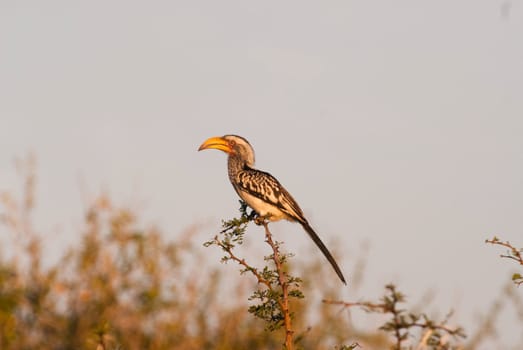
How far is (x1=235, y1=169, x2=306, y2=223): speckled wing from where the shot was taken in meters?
7.68

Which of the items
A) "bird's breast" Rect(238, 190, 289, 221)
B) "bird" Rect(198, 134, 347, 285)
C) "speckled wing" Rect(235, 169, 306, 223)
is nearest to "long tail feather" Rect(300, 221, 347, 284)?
"bird" Rect(198, 134, 347, 285)

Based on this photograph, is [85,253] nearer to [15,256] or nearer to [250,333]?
[15,256]

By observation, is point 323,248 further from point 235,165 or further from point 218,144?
point 218,144

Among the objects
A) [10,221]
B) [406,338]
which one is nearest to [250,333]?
[10,221]

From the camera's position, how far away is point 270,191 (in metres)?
7.74

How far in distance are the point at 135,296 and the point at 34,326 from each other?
1986 mm

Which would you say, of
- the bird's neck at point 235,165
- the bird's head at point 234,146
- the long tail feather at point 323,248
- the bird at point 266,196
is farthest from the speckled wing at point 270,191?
the bird's head at point 234,146

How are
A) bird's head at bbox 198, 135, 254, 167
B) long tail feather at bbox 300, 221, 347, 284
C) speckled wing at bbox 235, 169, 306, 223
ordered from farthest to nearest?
bird's head at bbox 198, 135, 254, 167 → speckled wing at bbox 235, 169, 306, 223 → long tail feather at bbox 300, 221, 347, 284

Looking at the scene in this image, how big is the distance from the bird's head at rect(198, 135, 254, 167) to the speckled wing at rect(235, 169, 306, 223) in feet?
2.50

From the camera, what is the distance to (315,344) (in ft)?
38.7

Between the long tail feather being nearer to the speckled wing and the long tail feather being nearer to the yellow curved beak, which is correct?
the speckled wing

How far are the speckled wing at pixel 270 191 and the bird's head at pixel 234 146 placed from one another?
76 cm

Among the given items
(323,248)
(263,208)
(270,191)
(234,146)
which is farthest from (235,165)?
(323,248)

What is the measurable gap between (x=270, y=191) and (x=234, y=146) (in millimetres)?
1504
